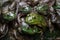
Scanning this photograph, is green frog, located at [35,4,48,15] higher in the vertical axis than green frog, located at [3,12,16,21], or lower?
Result: higher

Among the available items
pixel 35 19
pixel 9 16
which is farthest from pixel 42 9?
pixel 9 16

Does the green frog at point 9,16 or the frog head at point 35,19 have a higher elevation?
the green frog at point 9,16

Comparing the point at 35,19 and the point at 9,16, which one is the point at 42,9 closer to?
the point at 35,19

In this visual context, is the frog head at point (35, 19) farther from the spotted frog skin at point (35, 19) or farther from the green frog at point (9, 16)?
the green frog at point (9, 16)

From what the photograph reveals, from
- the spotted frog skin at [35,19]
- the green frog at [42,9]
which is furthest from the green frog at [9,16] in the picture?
the green frog at [42,9]

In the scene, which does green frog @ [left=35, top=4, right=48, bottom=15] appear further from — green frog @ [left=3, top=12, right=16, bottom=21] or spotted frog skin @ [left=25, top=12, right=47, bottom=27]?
green frog @ [left=3, top=12, right=16, bottom=21]

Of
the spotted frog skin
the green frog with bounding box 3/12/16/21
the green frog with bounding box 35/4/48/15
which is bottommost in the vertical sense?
the spotted frog skin

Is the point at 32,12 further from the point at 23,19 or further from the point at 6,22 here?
the point at 6,22

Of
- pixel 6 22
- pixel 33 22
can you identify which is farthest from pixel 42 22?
pixel 6 22

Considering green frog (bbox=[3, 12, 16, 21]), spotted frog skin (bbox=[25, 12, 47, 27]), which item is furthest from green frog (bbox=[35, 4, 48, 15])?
green frog (bbox=[3, 12, 16, 21])
